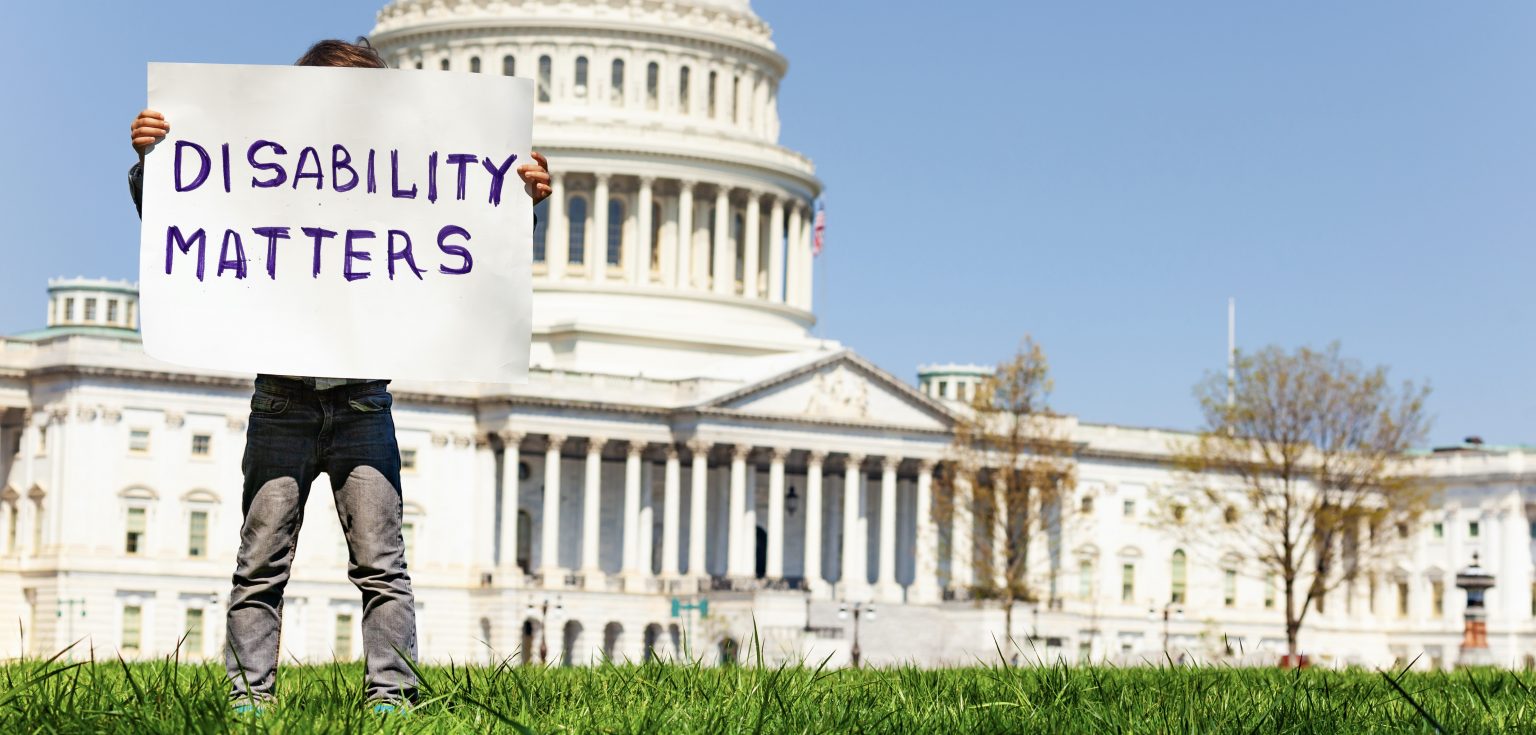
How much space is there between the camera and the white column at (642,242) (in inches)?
4405

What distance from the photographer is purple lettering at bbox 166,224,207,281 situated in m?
12.7

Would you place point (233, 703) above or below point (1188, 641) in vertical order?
above

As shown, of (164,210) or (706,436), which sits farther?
(706,436)

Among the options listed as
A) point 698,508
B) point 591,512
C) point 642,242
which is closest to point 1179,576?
point 698,508

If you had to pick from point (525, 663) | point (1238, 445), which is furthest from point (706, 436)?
point (525, 663)

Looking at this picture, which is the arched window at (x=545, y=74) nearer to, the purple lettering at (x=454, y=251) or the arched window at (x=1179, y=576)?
the arched window at (x=1179, y=576)

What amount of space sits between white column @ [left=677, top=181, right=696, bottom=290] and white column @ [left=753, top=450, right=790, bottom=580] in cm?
1285

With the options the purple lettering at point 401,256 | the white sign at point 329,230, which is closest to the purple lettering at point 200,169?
the white sign at point 329,230

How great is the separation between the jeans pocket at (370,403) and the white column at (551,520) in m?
84.6

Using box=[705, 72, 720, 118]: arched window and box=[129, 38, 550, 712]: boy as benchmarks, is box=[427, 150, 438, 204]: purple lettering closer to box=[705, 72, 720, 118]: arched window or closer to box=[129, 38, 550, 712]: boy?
box=[129, 38, 550, 712]: boy

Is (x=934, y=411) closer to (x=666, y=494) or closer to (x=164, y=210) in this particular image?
(x=666, y=494)

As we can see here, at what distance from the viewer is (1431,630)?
125m

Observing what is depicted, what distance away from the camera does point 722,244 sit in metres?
114

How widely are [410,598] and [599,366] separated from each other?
95216mm
